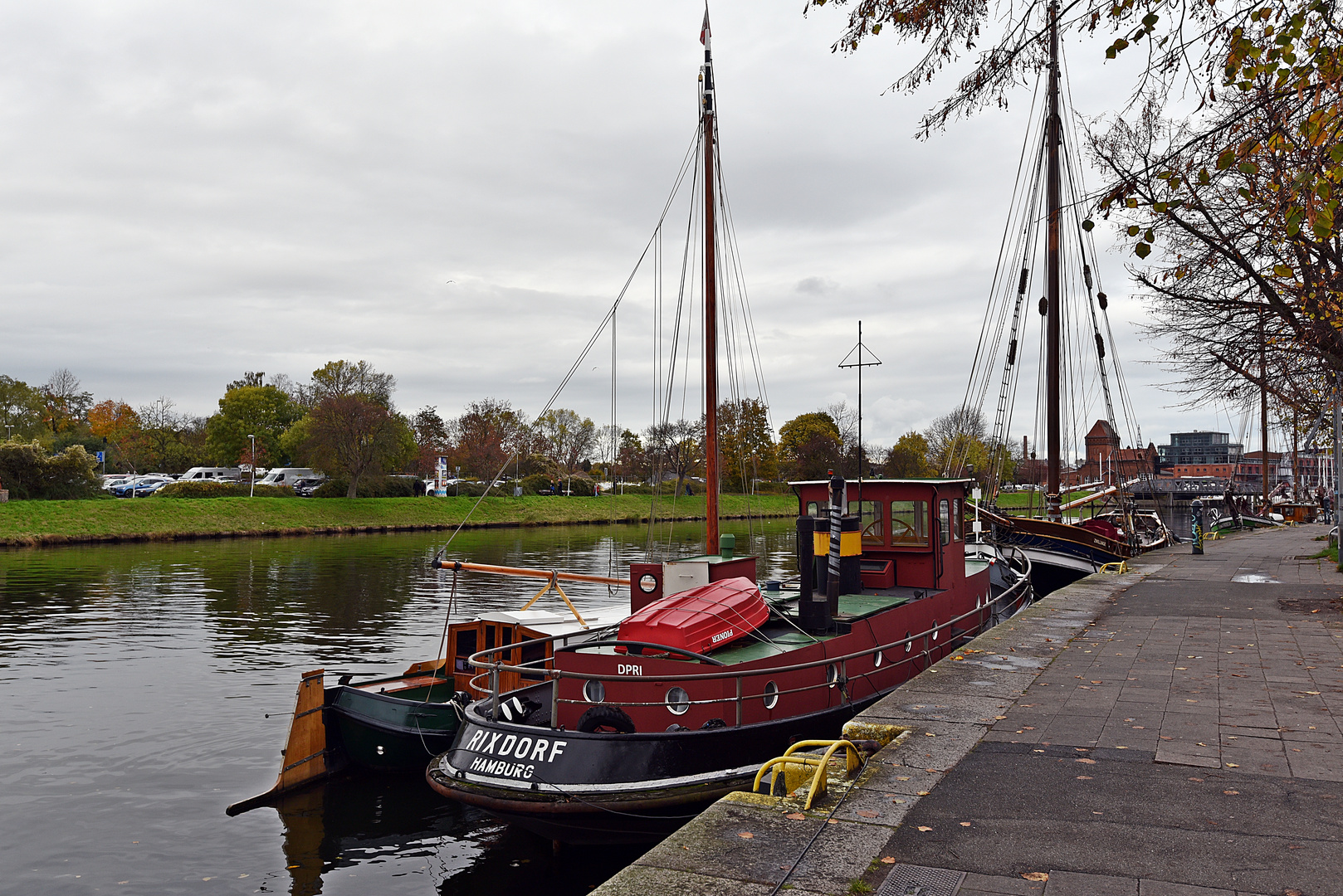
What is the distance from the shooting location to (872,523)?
1473 centimetres

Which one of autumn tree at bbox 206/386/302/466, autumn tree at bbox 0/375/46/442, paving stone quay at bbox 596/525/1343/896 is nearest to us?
paving stone quay at bbox 596/525/1343/896

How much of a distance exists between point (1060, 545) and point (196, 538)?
4777 centimetres

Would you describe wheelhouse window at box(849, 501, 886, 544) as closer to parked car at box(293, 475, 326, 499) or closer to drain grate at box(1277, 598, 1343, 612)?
drain grate at box(1277, 598, 1343, 612)

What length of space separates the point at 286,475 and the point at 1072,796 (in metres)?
91.4

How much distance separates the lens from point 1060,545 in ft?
91.0

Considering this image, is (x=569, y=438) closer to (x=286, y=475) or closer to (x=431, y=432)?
(x=431, y=432)

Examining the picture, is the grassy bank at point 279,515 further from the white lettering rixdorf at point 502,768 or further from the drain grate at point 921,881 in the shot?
the drain grate at point 921,881

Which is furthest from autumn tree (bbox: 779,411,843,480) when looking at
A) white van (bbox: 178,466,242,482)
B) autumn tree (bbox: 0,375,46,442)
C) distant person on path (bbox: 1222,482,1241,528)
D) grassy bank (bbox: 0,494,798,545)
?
autumn tree (bbox: 0,375,46,442)

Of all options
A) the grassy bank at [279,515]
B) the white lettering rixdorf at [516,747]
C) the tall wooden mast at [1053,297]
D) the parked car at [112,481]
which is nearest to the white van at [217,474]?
the parked car at [112,481]

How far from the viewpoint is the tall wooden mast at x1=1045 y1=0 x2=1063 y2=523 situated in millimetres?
31312

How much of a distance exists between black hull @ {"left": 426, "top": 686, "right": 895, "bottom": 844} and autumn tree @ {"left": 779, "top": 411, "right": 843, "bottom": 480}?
79985 millimetres

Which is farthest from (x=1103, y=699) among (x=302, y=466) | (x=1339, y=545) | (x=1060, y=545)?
(x=302, y=466)

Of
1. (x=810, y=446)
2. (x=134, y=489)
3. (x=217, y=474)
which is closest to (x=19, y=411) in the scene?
(x=217, y=474)

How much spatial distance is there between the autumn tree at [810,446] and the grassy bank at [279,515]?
1172 centimetres
